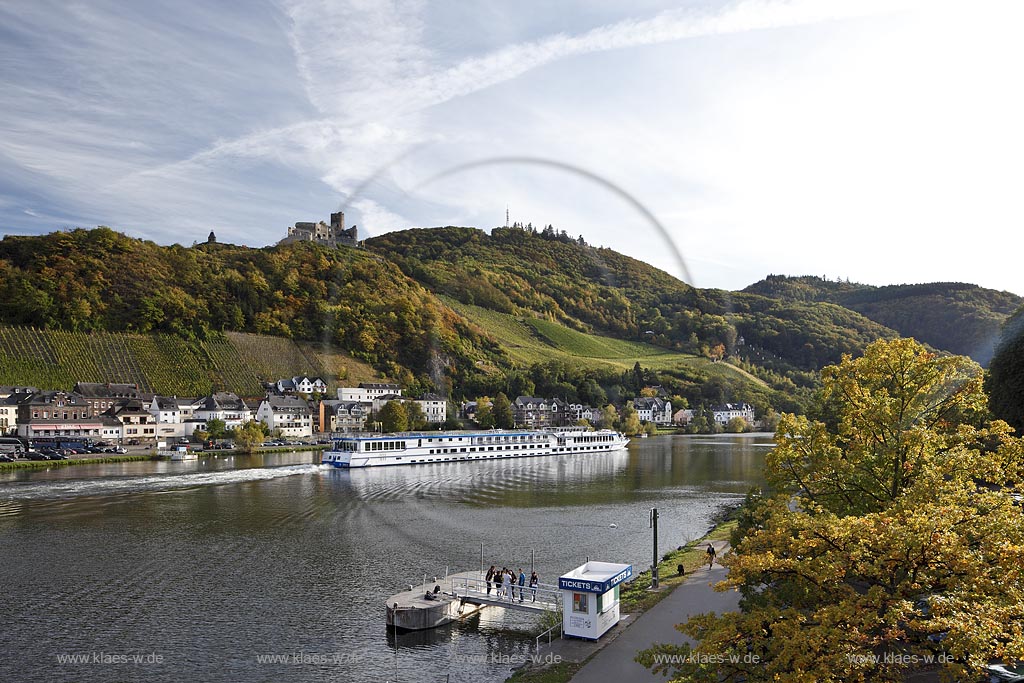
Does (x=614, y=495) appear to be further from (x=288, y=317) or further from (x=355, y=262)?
(x=355, y=262)

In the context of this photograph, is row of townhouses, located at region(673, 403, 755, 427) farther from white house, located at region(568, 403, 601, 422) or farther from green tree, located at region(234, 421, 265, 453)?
green tree, located at region(234, 421, 265, 453)

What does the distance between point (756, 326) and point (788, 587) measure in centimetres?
10500

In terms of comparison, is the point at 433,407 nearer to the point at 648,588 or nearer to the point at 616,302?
the point at 648,588

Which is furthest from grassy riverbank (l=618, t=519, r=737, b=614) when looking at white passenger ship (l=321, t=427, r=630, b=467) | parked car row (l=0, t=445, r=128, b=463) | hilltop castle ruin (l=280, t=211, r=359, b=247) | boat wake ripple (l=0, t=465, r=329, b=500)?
hilltop castle ruin (l=280, t=211, r=359, b=247)

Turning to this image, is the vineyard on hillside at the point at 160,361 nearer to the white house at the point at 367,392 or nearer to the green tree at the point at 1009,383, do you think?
the white house at the point at 367,392

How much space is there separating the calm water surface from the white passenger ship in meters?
5.11

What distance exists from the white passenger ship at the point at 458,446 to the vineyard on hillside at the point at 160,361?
19.4 m

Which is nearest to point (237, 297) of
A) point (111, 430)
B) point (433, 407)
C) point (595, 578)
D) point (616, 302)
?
point (433, 407)

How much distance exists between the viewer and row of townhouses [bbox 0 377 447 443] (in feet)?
151

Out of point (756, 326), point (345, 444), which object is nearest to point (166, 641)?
point (345, 444)

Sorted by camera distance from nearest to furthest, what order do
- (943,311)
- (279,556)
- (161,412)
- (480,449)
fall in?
(279,556) → (480,449) → (161,412) → (943,311)

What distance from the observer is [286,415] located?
2205 inches

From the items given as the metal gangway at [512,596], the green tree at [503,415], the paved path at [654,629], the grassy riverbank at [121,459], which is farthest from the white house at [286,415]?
the paved path at [654,629]

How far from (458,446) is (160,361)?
30.4 metres
